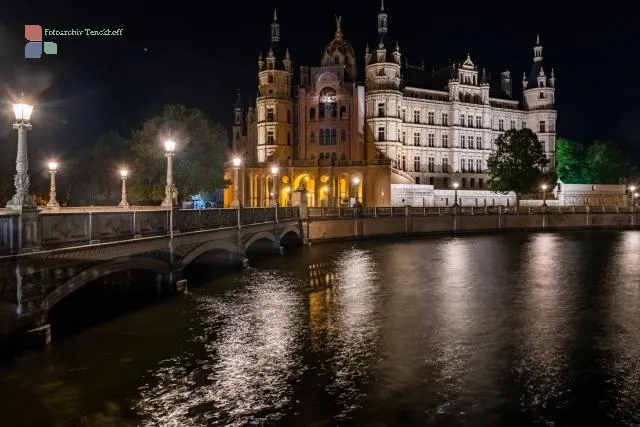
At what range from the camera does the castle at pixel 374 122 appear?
7325cm

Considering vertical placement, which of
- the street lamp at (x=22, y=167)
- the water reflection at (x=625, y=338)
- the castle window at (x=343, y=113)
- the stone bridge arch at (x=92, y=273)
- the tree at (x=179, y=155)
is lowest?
the water reflection at (x=625, y=338)

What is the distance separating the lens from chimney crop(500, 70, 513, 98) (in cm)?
10825

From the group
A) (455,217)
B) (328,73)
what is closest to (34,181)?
(328,73)

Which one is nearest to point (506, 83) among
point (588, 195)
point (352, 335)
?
point (588, 195)

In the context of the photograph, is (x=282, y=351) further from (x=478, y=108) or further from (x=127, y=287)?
(x=478, y=108)

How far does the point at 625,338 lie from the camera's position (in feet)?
58.2

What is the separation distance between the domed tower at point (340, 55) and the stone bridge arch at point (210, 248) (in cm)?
5944

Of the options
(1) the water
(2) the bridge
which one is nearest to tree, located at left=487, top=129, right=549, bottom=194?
(1) the water

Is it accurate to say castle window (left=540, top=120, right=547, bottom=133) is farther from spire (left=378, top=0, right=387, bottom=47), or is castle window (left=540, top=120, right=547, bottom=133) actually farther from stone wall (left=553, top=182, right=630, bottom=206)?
spire (left=378, top=0, right=387, bottom=47)

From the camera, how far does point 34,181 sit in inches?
2948

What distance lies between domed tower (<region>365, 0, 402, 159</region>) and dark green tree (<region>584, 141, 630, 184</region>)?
156 feet

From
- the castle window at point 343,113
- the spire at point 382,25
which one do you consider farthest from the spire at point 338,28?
the castle window at point 343,113

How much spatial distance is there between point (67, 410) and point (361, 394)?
620cm

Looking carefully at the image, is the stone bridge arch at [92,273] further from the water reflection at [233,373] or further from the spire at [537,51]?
the spire at [537,51]
